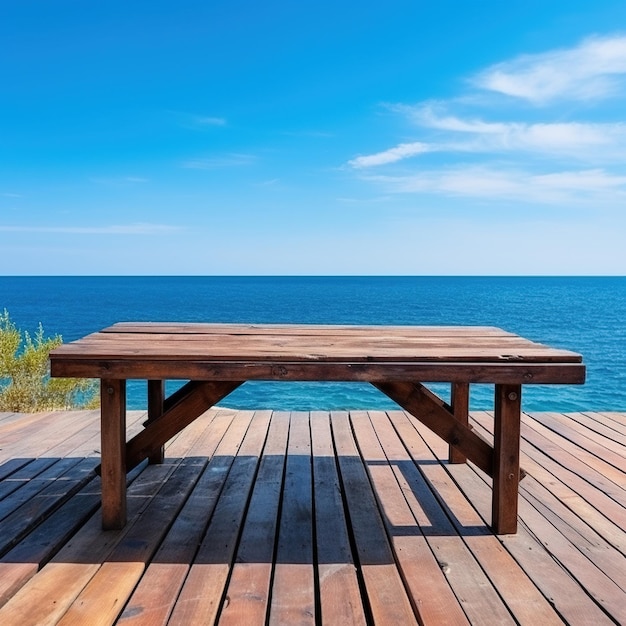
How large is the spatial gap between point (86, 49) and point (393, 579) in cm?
2386

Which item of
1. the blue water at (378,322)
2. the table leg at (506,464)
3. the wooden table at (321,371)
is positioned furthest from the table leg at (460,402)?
the blue water at (378,322)

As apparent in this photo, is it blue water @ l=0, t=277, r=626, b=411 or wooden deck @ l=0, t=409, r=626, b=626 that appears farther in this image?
blue water @ l=0, t=277, r=626, b=411

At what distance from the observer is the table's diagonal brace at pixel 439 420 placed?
2.31 m

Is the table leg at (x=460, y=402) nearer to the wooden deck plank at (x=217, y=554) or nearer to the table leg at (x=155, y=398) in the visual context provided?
the wooden deck plank at (x=217, y=554)

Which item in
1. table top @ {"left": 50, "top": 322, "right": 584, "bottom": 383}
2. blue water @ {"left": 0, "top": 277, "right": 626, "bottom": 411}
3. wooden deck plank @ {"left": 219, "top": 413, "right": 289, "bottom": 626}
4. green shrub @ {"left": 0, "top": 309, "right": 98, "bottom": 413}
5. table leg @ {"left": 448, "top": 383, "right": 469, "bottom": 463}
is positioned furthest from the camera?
blue water @ {"left": 0, "top": 277, "right": 626, "bottom": 411}

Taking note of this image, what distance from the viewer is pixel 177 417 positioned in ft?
7.68

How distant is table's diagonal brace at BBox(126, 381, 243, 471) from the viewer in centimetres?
233

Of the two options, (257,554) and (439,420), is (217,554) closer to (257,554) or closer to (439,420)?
(257,554)

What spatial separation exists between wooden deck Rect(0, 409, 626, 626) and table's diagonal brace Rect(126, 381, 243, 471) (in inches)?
13.3

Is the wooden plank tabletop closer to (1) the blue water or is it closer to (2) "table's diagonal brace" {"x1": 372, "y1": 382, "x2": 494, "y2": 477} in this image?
(2) "table's diagonal brace" {"x1": 372, "y1": 382, "x2": 494, "y2": 477}

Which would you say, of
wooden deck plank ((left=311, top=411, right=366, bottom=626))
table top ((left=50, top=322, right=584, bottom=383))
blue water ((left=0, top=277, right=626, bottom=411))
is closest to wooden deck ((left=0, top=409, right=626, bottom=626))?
wooden deck plank ((left=311, top=411, right=366, bottom=626))

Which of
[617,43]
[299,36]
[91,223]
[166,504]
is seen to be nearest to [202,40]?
[299,36]

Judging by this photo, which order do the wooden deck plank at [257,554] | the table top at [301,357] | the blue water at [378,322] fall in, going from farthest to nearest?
the blue water at [378,322] → the table top at [301,357] → the wooden deck plank at [257,554]

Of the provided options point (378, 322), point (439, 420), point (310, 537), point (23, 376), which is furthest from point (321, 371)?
point (378, 322)
